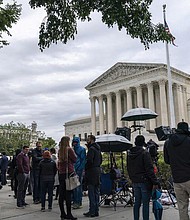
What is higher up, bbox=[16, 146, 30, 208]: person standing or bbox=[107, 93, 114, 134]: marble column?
bbox=[107, 93, 114, 134]: marble column

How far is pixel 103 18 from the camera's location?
530cm

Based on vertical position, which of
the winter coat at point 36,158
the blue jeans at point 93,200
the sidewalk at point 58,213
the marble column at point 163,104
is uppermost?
the marble column at point 163,104

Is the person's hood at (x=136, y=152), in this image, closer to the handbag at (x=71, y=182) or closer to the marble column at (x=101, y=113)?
the handbag at (x=71, y=182)

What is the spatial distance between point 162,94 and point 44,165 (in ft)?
150

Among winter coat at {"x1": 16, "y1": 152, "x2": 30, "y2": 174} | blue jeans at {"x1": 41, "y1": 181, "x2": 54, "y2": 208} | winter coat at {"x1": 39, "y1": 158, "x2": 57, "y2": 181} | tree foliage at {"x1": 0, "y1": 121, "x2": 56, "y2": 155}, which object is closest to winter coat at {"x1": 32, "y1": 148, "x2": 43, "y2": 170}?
winter coat at {"x1": 16, "y1": 152, "x2": 30, "y2": 174}

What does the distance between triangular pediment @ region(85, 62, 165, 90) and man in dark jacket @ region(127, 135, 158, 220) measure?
155 ft

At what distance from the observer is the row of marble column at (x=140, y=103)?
51875 millimetres

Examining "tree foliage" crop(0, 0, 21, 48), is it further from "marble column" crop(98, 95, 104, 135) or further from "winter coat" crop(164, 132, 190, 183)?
"marble column" crop(98, 95, 104, 135)

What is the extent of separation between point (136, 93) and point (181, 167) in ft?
178

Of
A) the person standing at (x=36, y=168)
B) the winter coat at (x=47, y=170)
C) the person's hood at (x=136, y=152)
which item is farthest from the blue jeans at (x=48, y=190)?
the person's hood at (x=136, y=152)

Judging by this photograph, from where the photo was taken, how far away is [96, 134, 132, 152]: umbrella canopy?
26.2 ft

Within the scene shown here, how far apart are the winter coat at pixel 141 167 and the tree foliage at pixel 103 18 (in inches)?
86.4

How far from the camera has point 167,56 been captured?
75.8ft

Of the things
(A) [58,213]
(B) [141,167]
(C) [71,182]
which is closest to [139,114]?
(A) [58,213]
